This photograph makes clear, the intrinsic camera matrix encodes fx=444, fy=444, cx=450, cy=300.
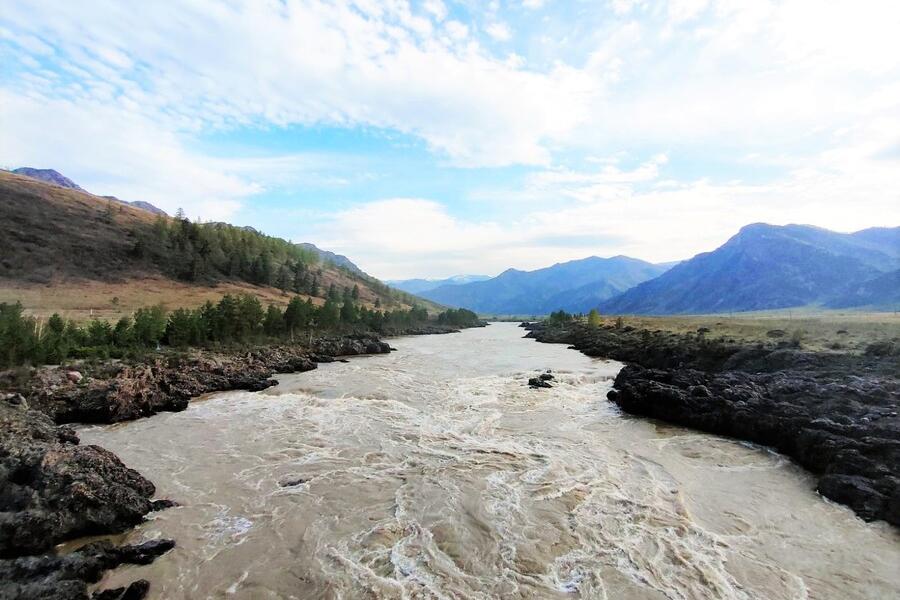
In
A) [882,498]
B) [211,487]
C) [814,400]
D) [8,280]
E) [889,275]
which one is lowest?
[211,487]

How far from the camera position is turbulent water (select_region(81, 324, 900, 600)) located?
11547 mm

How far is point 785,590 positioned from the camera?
11297 millimetres

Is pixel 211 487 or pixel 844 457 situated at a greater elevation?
pixel 844 457

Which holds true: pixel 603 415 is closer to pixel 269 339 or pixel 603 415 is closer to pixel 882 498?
pixel 882 498

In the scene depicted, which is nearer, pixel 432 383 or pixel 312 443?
pixel 312 443

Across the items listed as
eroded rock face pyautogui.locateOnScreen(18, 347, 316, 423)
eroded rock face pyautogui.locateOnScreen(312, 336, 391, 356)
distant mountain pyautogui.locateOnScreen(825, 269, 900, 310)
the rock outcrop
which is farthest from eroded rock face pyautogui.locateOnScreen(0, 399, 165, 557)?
distant mountain pyautogui.locateOnScreen(825, 269, 900, 310)

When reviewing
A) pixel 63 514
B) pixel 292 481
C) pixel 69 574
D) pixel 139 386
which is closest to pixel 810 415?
pixel 292 481

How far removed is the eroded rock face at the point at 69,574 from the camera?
980 centimetres

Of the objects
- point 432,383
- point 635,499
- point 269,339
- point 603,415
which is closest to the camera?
point 635,499

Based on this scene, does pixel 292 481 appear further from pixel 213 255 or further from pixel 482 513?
pixel 213 255

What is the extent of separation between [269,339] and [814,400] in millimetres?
55665

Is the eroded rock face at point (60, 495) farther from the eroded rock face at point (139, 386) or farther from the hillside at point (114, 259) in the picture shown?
the hillside at point (114, 259)

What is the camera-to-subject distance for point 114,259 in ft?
315

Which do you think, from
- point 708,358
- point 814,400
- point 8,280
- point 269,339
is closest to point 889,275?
point 708,358
